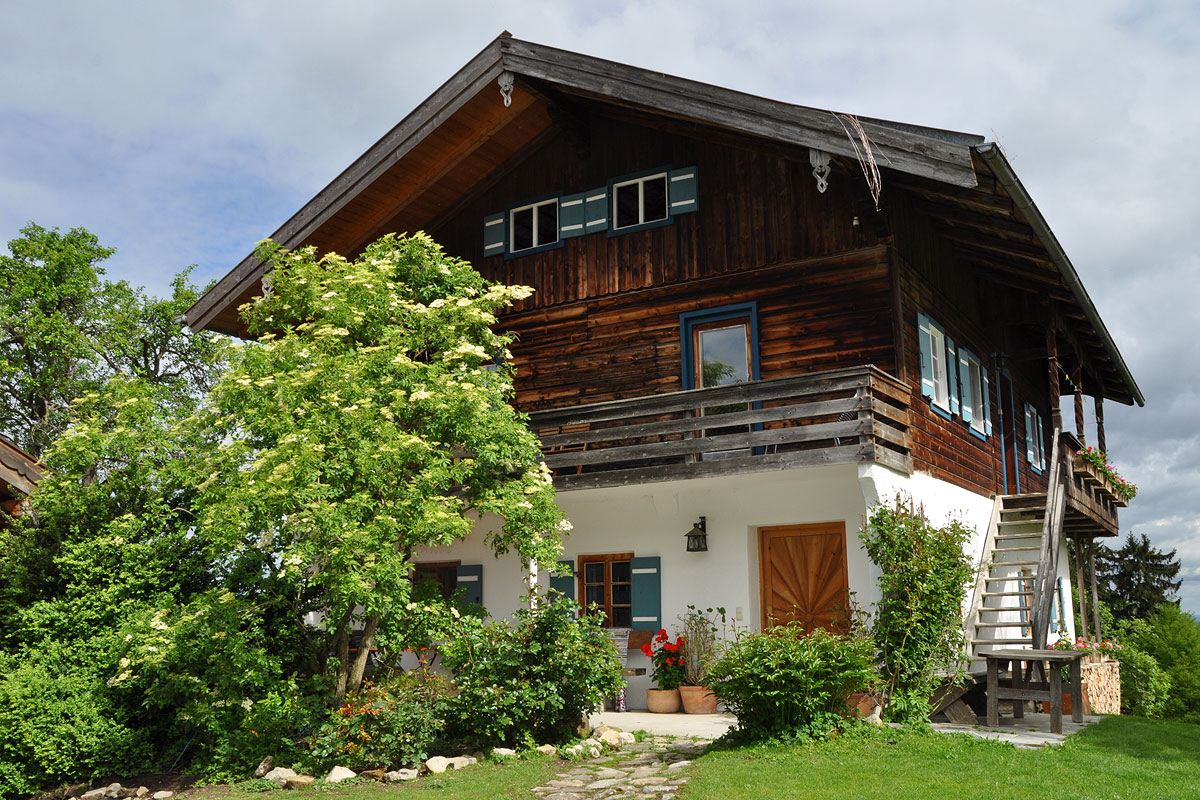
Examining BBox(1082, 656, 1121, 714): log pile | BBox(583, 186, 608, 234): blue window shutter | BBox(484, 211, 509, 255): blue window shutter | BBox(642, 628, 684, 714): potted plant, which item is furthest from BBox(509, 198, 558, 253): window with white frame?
BBox(1082, 656, 1121, 714): log pile

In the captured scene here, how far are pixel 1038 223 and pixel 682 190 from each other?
15.4 feet

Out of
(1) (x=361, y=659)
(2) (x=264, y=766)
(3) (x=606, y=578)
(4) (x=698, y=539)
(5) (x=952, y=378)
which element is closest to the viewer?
(2) (x=264, y=766)

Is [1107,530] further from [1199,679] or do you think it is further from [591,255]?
[591,255]

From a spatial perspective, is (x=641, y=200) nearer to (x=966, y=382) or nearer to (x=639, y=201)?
(x=639, y=201)

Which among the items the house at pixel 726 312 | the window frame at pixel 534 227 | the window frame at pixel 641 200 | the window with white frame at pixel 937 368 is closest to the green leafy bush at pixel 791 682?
the house at pixel 726 312

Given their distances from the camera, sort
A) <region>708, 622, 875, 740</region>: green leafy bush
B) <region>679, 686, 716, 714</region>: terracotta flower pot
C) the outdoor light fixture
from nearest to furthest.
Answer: <region>708, 622, 875, 740</region>: green leafy bush, <region>679, 686, 716, 714</region>: terracotta flower pot, the outdoor light fixture

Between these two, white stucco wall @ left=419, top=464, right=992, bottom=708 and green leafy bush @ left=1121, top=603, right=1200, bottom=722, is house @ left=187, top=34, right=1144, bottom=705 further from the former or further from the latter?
green leafy bush @ left=1121, top=603, right=1200, bottom=722

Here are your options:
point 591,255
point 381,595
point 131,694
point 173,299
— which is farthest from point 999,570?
point 173,299

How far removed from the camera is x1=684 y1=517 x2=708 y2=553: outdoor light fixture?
13.6 meters

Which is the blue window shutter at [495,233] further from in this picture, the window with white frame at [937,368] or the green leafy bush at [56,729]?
the green leafy bush at [56,729]

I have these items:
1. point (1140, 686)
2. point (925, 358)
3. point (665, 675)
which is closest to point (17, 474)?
point (665, 675)

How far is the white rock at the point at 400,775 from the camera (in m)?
9.45

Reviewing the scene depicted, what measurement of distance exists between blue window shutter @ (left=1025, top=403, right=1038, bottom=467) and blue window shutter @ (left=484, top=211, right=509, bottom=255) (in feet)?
34.9

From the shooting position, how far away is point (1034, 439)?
20.7m
